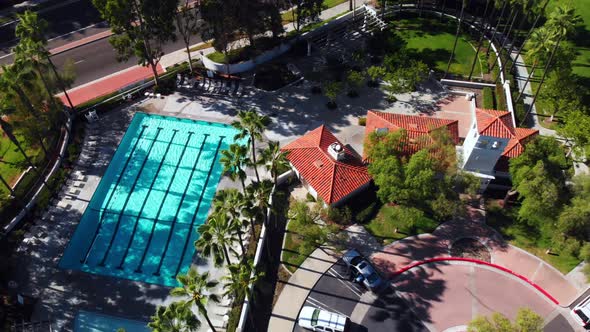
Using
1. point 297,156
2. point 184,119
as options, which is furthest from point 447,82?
point 184,119

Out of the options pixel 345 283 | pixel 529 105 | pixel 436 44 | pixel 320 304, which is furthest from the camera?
pixel 436 44

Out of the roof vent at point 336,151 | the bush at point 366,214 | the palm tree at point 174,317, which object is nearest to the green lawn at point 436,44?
the roof vent at point 336,151

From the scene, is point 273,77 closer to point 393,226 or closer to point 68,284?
point 393,226

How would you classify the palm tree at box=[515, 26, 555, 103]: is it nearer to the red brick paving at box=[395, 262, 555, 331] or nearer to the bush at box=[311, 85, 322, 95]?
the bush at box=[311, 85, 322, 95]

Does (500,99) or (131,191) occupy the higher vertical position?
(500,99)

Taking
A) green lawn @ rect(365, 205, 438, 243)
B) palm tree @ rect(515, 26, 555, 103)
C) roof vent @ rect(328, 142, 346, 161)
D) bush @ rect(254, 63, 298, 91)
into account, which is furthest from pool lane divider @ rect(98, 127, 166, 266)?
palm tree @ rect(515, 26, 555, 103)

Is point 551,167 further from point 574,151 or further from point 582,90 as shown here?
point 582,90

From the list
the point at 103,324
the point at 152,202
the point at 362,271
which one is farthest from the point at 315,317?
the point at 152,202

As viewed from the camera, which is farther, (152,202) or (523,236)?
A: (152,202)
